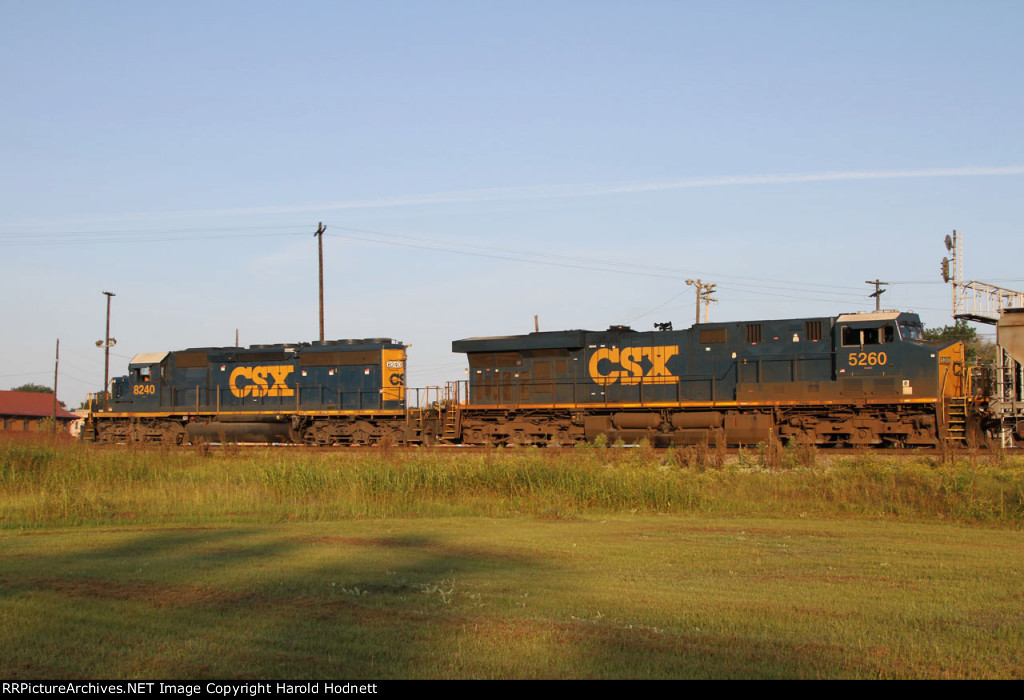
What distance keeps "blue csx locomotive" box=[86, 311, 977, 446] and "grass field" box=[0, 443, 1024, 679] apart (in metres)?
5.34

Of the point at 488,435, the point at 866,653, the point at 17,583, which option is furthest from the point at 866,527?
the point at 488,435

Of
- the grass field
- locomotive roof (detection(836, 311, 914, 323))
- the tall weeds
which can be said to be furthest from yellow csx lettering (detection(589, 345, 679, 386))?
the grass field

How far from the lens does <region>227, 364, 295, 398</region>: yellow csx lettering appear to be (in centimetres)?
3369

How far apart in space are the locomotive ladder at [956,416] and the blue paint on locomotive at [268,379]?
707 inches

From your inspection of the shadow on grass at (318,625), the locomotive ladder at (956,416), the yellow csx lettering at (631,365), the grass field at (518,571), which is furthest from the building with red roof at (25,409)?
the shadow on grass at (318,625)

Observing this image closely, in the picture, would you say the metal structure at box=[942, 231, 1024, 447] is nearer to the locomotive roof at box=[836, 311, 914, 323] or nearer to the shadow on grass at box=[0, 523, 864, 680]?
the locomotive roof at box=[836, 311, 914, 323]

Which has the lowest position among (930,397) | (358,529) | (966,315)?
(358,529)

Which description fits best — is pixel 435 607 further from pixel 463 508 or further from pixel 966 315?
pixel 966 315

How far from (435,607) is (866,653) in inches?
123

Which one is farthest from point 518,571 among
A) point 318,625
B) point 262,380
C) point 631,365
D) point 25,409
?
point 25,409

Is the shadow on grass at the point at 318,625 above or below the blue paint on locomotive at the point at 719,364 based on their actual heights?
below

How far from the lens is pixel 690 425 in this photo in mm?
27312

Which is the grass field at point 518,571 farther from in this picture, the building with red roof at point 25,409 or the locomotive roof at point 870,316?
the building with red roof at point 25,409

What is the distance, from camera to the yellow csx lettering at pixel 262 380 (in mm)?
33688
